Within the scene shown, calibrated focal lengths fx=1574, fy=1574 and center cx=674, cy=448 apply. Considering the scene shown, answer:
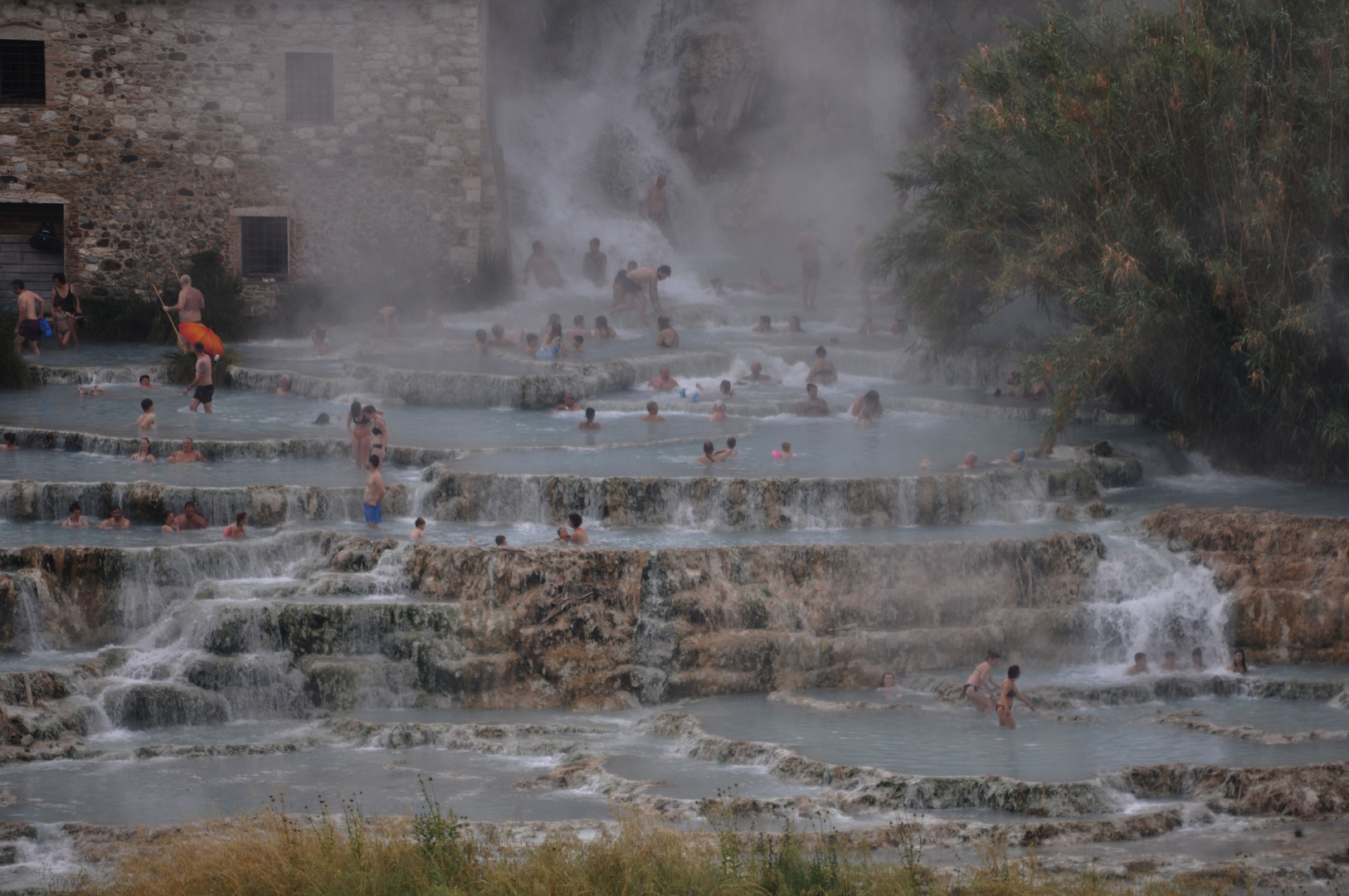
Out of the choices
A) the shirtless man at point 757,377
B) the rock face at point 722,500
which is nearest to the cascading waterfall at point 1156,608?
the rock face at point 722,500

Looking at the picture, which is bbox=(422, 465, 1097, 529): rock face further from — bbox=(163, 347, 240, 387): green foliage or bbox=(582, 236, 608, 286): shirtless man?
bbox=(582, 236, 608, 286): shirtless man

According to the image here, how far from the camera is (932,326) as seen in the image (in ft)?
67.3

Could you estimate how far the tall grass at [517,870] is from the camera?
8.15m

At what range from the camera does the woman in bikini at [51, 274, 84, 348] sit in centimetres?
2367

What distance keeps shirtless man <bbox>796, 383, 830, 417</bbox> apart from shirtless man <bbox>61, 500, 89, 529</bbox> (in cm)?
902

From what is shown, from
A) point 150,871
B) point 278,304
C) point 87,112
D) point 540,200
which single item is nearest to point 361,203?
point 278,304

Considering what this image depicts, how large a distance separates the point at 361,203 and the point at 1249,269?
46.3 ft

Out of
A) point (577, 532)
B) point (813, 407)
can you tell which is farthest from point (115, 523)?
point (813, 407)

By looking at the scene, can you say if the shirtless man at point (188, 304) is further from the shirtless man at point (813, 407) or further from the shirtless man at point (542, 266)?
the shirtless man at point (813, 407)

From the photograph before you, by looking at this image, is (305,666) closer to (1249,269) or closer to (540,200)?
(1249,269)

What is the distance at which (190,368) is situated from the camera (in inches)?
834

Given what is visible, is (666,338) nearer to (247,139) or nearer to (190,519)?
(247,139)

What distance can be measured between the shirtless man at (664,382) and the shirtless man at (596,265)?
7.00 meters

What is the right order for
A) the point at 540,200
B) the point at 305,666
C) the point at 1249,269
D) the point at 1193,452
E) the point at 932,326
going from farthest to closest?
the point at 540,200 → the point at 932,326 → the point at 1193,452 → the point at 1249,269 → the point at 305,666
